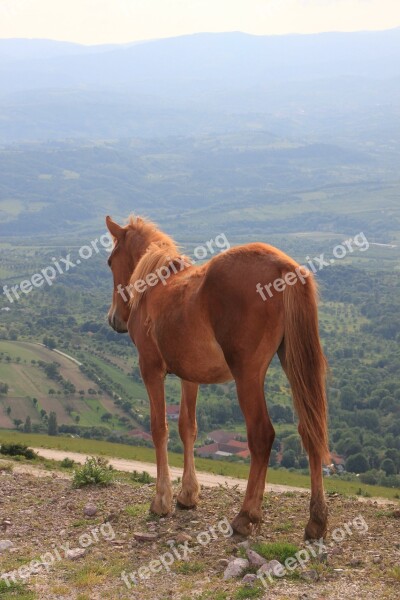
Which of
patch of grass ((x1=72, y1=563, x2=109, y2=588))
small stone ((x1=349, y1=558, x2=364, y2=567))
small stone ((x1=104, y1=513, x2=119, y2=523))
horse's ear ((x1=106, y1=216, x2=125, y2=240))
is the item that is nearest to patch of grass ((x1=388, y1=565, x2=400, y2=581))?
small stone ((x1=349, y1=558, x2=364, y2=567))

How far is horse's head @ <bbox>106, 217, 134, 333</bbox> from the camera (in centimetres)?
1212

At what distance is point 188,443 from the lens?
11.4 m

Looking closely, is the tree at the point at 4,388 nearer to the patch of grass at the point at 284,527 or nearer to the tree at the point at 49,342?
the tree at the point at 49,342

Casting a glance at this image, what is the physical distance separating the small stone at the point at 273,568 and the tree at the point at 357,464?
34.2 meters

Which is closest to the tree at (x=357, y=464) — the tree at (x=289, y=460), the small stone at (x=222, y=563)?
the tree at (x=289, y=460)

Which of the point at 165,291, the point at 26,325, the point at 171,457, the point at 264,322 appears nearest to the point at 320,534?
the point at 264,322

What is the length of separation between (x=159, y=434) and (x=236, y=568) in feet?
9.43

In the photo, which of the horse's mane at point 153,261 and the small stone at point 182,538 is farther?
the horse's mane at point 153,261

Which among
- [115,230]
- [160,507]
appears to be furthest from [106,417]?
[160,507]

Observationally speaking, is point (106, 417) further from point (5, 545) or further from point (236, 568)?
point (236, 568)

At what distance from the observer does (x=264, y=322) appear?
29.2 feet

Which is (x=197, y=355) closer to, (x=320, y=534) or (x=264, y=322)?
(x=264, y=322)

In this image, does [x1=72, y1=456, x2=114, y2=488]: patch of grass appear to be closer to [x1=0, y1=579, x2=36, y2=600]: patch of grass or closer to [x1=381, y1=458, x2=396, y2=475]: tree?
[x1=0, y1=579, x2=36, y2=600]: patch of grass

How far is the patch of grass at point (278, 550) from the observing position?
8.52 meters
